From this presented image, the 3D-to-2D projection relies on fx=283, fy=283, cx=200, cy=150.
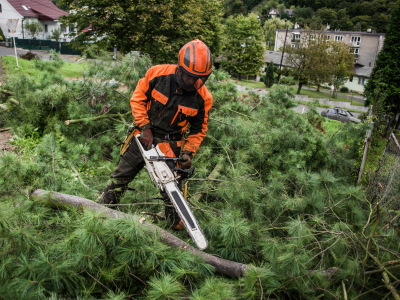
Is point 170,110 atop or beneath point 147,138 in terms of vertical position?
atop

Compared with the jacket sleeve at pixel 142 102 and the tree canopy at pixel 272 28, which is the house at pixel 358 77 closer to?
the tree canopy at pixel 272 28

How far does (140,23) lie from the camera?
50.5ft

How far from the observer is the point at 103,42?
16359 millimetres

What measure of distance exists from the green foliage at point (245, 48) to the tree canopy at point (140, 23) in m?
16.5

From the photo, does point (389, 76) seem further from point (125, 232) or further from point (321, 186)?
point (125, 232)

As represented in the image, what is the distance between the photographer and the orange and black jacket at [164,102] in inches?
108

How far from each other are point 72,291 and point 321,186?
242 cm

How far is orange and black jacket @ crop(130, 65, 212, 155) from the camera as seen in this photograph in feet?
Answer: 8.98

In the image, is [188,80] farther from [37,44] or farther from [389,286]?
[37,44]

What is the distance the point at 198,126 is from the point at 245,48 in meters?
34.7

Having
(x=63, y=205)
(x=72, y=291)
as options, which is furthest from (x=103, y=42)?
(x=72, y=291)

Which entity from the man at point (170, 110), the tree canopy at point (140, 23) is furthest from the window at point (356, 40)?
the man at point (170, 110)

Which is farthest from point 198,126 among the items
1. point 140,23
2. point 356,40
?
point 356,40

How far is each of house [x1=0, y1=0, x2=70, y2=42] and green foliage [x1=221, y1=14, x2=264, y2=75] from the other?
1942 centimetres
